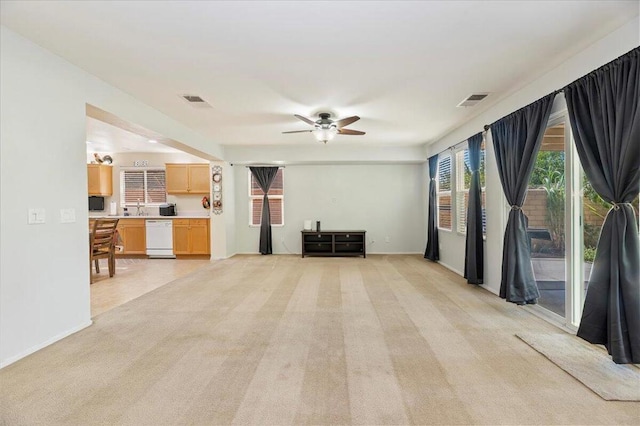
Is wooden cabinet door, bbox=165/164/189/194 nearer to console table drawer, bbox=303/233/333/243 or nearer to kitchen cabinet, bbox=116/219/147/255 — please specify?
kitchen cabinet, bbox=116/219/147/255

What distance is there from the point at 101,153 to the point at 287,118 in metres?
5.83

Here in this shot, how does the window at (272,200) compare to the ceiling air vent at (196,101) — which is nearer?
the ceiling air vent at (196,101)

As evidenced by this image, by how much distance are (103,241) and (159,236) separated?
222 cm

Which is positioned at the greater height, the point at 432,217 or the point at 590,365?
the point at 432,217

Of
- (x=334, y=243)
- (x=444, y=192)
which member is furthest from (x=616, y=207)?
(x=334, y=243)

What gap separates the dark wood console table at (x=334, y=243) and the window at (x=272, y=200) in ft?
3.05

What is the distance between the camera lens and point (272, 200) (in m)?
8.19

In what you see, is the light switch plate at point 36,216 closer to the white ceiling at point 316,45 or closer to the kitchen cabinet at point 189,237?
the white ceiling at point 316,45

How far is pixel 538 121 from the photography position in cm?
337

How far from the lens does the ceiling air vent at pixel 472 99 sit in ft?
13.4

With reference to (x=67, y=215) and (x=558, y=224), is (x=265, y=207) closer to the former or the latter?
(x=67, y=215)

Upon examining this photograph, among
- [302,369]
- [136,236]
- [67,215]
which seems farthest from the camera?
[136,236]

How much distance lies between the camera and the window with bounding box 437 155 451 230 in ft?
A: 21.4

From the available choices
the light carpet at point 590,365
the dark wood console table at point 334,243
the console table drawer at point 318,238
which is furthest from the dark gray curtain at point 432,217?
the light carpet at point 590,365
